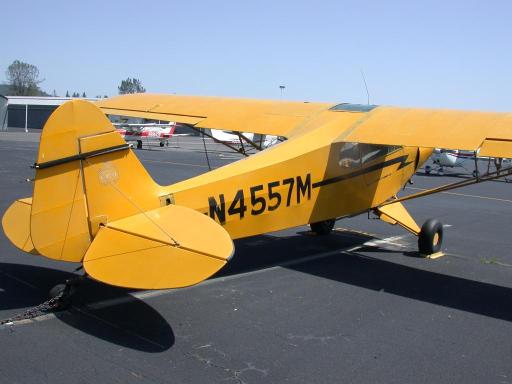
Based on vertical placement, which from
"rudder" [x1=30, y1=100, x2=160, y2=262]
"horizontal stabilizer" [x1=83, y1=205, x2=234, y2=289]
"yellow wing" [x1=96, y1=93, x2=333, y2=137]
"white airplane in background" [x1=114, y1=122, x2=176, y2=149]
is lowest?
"white airplane in background" [x1=114, y1=122, x2=176, y2=149]

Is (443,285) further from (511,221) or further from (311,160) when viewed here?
(511,221)

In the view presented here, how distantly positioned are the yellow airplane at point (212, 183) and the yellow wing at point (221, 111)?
37 millimetres

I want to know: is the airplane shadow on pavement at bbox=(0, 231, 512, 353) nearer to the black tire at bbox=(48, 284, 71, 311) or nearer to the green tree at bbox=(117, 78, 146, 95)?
the black tire at bbox=(48, 284, 71, 311)

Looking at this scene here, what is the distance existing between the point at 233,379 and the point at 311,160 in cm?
400

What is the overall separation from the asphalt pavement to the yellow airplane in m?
0.74

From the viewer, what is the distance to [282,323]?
5.98 meters

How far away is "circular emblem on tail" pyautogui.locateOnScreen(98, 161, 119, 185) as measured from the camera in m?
5.56

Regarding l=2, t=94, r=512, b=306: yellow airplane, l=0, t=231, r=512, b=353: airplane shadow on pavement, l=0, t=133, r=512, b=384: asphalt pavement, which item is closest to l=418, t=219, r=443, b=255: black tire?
l=2, t=94, r=512, b=306: yellow airplane

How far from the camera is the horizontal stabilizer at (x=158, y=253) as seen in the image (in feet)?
15.5

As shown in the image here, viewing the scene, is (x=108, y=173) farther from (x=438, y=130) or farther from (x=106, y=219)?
(x=438, y=130)

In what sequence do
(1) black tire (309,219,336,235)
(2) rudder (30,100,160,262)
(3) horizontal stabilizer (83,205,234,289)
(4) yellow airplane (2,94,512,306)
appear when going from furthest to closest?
(1) black tire (309,219,336,235) < (2) rudder (30,100,160,262) < (4) yellow airplane (2,94,512,306) < (3) horizontal stabilizer (83,205,234,289)

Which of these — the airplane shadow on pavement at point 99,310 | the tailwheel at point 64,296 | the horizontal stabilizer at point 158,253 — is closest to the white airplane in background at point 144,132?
the airplane shadow on pavement at point 99,310

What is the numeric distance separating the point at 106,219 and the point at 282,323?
7.14 feet

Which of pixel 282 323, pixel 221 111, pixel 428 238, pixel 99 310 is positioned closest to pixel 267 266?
pixel 282 323
